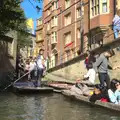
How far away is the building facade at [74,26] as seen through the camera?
30864mm

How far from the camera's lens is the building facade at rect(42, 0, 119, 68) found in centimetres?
3086

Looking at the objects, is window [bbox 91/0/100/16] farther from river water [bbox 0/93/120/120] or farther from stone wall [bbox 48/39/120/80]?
river water [bbox 0/93/120/120]

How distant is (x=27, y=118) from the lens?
9.84m

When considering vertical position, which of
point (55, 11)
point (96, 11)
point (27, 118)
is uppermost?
point (55, 11)

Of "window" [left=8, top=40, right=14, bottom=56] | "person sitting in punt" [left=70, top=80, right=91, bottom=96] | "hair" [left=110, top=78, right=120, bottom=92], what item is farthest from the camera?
"window" [left=8, top=40, right=14, bottom=56]

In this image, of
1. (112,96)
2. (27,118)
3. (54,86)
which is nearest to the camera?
(27,118)

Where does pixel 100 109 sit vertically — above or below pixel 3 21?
below

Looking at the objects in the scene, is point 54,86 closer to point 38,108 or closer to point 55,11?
point 38,108

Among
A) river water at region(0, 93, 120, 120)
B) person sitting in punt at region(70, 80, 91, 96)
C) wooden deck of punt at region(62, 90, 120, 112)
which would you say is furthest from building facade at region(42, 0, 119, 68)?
river water at region(0, 93, 120, 120)

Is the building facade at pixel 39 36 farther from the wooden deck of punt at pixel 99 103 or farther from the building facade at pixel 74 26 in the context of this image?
the wooden deck of punt at pixel 99 103

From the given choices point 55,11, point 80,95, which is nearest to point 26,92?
point 80,95

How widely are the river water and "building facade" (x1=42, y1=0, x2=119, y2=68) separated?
12135 mm

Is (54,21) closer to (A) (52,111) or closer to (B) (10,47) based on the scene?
(B) (10,47)

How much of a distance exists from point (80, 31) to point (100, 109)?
32.1 metres
